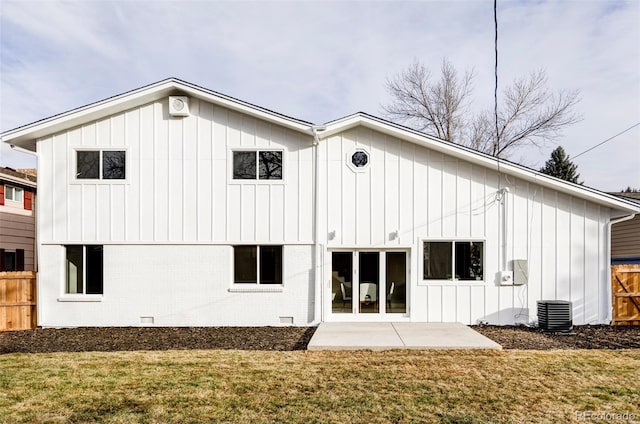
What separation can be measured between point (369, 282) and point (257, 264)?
3.08 m

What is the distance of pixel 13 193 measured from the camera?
59.9 ft

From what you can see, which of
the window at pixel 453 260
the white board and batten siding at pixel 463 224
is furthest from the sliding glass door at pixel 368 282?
the window at pixel 453 260

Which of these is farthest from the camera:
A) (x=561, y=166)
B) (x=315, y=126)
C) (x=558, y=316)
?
(x=561, y=166)

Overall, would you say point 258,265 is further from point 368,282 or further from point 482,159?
point 482,159

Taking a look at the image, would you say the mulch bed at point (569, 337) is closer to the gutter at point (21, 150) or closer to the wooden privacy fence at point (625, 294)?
the wooden privacy fence at point (625, 294)

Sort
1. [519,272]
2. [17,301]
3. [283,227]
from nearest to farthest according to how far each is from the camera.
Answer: [17,301]
[519,272]
[283,227]

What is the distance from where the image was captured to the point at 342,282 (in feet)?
42.1

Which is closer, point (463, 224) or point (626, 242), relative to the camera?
point (463, 224)

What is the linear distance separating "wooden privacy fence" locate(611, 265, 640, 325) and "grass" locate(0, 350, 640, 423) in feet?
12.8

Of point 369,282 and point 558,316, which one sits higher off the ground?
point 369,282

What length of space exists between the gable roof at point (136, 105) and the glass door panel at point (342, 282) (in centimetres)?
353

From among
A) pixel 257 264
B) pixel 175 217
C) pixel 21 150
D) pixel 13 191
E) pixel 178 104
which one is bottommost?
pixel 257 264

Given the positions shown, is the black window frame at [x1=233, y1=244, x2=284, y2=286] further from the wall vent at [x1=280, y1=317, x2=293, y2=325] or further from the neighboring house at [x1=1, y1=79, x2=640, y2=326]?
Answer: the wall vent at [x1=280, y1=317, x2=293, y2=325]

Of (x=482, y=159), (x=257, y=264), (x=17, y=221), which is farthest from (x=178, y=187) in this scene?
(x=17, y=221)
